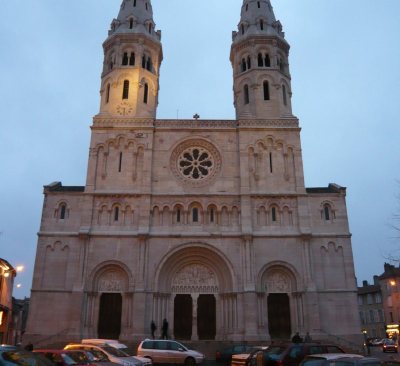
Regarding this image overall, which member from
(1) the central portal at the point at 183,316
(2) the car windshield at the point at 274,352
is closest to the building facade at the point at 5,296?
(1) the central portal at the point at 183,316

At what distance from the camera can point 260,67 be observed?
3831cm

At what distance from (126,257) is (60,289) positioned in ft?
17.0

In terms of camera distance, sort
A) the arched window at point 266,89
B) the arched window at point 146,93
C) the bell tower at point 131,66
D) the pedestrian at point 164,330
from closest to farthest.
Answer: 1. the pedestrian at point 164,330
2. the bell tower at point 131,66
3. the arched window at point 146,93
4. the arched window at point 266,89

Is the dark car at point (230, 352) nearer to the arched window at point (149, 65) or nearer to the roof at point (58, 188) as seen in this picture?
the roof at point (58, 188)

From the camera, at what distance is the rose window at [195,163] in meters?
34.1

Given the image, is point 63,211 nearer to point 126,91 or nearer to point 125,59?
point 126,91

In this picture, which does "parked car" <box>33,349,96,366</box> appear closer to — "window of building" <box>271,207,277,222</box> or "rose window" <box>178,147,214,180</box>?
"window of building" <box>271,207,277,222</box>

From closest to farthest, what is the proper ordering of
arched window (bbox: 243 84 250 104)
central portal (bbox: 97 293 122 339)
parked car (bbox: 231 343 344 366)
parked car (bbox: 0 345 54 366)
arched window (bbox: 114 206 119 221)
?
1. parked car (bbox: 0 345 54 366)
2. parked car (bbox: 231 343 344 366)
3. central portal (bbox: 97 293 122 339)
4. arched window (bbox: 114 206 119 221)
5. arched window (bbox: 243 84 250 104)

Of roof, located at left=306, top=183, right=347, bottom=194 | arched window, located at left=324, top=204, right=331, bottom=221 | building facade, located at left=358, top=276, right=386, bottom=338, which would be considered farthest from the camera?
building facade, located at left=358, top=276, right=386, bottom=338

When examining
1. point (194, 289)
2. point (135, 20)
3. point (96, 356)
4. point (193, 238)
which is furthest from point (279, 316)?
point (135, 20)

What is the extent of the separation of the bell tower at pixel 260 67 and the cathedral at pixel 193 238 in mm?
438

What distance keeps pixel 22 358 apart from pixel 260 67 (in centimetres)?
3398

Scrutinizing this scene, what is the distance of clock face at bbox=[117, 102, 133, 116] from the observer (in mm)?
36031

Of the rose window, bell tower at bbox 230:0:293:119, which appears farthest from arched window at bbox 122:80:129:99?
bell tower at bbox 230:0:293:119
